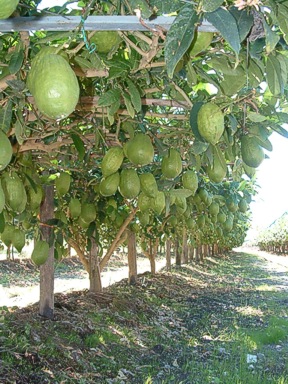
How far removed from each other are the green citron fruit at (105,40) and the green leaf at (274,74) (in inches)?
21.1

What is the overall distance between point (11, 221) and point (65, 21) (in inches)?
109

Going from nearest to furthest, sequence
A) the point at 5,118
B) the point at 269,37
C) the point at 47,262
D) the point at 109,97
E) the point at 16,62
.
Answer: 1. the point at 269,37
2. the point at 16,62
3. the point at 5,118
4. the point at 109,97
5. the point at 47,262

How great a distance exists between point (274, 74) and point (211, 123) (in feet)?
0.92

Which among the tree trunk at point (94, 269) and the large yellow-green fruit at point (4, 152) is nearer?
the large yellow-green fruit at point (4, 152)

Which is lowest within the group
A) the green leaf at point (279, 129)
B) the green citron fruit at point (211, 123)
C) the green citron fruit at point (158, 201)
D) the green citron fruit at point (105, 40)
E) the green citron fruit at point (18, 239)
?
the green citron fruit at point (18, 239)

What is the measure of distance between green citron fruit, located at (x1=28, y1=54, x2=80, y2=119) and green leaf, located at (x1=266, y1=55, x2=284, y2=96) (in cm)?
69

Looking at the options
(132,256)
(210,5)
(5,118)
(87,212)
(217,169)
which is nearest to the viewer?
(210,5)

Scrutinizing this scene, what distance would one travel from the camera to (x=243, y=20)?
3.64ft

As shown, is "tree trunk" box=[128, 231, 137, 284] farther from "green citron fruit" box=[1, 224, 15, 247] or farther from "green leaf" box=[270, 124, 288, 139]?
"green leaf" box=[270, 124, 288, 139]

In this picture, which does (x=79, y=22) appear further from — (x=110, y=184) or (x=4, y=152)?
(x=110, y=184)

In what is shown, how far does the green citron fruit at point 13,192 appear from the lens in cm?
235

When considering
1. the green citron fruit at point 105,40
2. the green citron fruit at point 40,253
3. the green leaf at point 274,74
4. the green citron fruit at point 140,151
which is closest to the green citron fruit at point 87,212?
the green citron fruit at point 40,253

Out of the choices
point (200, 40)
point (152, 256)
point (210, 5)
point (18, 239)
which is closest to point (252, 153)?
point (200, 40)

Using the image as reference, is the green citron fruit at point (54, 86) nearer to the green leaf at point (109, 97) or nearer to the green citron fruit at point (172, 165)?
the green leaf at point (109, 97)
